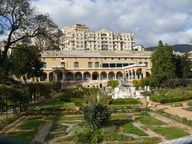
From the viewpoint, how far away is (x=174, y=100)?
23.8 meters

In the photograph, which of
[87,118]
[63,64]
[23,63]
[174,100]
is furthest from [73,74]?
[87,118]

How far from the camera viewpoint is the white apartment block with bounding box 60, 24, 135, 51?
323 ft

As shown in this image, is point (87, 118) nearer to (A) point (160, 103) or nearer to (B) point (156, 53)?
(A) point (160, 103)

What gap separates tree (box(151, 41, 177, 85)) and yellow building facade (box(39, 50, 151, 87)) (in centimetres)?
818

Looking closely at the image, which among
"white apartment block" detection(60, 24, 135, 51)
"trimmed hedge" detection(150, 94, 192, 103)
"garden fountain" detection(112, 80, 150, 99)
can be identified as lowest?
"trimmed hedge" detection(150, 94, 192, 103)

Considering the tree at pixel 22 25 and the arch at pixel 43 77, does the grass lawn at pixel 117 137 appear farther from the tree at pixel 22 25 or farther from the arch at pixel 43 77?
the arch at pixel 43 77

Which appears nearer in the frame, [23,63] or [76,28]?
[23,63]

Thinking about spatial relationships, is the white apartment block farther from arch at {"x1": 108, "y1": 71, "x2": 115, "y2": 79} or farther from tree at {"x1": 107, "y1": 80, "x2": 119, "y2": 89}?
tree at {"x1": 107, "y1": 80, "x2": 119, "y2": 89}

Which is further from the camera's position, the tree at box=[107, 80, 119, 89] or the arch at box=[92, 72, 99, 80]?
the arch at box=[92, 72, 99, 80]

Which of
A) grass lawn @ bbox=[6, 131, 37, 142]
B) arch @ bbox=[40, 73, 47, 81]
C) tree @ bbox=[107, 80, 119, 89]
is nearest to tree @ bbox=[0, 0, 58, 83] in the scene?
grass lawn @ bbox=[6, 131, 37, 142]

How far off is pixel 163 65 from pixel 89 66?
24.1 metres

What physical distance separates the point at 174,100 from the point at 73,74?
36.1 metres

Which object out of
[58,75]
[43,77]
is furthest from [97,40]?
[43,77]

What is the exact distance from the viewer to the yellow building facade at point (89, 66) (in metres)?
53.4
